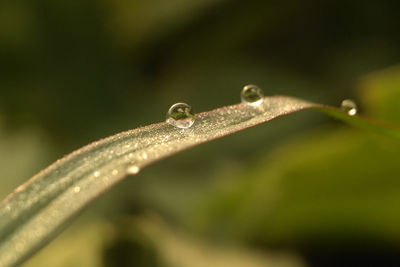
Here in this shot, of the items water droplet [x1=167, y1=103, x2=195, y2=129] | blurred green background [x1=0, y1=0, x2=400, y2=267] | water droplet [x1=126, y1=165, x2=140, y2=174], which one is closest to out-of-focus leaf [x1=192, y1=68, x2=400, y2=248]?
blurred green background [x1=0, y1=0, x2=400, y2=267]

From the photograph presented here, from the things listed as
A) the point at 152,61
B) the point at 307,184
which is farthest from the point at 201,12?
the point at 307,184

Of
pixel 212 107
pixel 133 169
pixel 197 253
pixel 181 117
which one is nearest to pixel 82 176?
pixel 133 169

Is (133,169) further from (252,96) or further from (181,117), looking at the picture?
(252,96)

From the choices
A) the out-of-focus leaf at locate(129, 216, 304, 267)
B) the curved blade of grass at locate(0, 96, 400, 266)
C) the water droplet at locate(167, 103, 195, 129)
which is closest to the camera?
the curved blade of grass at locate(0, 96, 400, 266)

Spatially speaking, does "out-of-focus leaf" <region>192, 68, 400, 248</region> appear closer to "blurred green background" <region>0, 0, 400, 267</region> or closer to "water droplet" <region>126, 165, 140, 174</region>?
"blurred green background" <region>0, 0, 400, 267</region>

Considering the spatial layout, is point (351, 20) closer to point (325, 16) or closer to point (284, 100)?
point (325, 16)

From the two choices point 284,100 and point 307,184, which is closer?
point 284,100

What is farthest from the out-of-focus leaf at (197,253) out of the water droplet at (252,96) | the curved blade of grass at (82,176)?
the curved blade of grass at (82,176)
